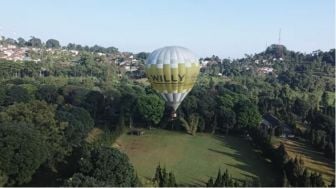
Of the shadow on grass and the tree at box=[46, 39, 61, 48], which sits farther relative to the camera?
the tree at box=[46, 39, 61, 48]

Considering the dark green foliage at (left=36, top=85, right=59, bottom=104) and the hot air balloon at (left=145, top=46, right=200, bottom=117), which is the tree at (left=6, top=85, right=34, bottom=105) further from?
the hot air balloon at (left=145, top=46, right=200, bottom=117)

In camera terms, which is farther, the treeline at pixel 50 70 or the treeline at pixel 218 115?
the treeline at pixel 50 70

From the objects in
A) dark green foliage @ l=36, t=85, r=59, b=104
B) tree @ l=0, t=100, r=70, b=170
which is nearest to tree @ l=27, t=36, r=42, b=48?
dark green foliage @ l=36, t=85, r=59, b=104

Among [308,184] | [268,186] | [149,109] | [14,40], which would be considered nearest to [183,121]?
[149,109]

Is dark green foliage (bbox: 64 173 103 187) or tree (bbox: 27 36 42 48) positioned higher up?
tree (bbox: 27 36 42 48)

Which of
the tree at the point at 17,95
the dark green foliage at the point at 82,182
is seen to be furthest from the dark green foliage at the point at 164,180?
the tree at the point at 17,95

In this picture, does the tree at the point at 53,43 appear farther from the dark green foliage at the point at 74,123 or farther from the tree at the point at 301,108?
the dark green foliage at the point at 74,123

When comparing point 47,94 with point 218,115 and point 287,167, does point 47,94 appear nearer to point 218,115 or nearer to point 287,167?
point 218,115
